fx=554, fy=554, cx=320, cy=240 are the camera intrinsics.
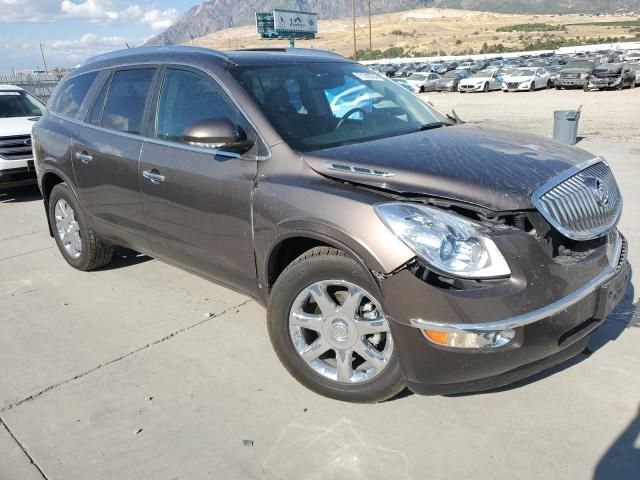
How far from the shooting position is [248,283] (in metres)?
3.36

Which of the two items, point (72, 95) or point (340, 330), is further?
point (72, 95)

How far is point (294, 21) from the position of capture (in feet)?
199

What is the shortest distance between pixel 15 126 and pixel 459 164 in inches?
320

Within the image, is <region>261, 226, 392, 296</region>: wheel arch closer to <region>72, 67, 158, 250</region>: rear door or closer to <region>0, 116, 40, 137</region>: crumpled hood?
<region>72, 67, 158, 250</region>: rear door

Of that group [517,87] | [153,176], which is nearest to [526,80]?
[517,87]

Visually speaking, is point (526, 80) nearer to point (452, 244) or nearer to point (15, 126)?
point (15, 126)

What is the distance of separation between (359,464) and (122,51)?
364cm

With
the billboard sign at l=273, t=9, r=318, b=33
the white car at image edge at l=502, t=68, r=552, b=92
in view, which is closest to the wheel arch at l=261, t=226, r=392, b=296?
the white car at image edge at l=502, t=68, r=552, b=92

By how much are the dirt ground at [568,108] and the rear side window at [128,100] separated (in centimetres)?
775

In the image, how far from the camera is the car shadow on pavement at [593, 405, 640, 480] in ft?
7.82

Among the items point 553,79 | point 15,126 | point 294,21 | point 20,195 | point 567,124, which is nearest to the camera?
point 15,126

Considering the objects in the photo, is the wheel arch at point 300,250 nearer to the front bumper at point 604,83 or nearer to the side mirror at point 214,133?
the side mirror at point 214,133

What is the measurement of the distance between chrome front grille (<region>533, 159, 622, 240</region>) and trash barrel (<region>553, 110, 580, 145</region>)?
8.69m

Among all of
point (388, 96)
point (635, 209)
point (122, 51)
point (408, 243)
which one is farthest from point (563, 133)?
point (408, 243)
